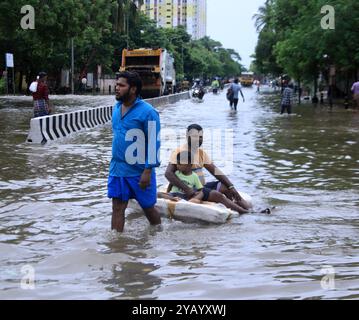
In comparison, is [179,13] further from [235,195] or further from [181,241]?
[181,241]

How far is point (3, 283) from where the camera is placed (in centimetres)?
505

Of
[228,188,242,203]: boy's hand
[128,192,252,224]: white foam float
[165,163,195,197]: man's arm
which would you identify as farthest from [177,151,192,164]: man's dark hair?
[228,188,242,203]: boy's hand

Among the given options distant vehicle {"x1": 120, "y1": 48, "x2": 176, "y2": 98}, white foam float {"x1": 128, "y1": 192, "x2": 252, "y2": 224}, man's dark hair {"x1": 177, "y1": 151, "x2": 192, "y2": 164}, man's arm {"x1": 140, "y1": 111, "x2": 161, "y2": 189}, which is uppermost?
distant vehicle {"x1": 120, "y1": 48, "x2": 176, "y2": 98}

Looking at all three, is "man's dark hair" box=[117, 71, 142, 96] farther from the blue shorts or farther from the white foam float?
the white foam float

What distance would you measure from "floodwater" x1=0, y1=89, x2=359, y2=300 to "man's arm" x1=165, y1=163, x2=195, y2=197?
497 mm

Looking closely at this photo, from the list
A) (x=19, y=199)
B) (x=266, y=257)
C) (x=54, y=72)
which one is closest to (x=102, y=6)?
(x=54, y=72)

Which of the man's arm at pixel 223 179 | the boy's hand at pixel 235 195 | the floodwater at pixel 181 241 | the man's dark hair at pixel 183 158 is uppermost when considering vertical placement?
the man's dark hair at pixel 183 158

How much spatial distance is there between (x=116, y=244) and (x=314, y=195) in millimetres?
3749

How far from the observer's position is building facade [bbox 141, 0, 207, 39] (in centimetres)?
12493

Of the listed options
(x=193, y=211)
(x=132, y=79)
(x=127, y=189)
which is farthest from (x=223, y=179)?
(x=132, y=79)

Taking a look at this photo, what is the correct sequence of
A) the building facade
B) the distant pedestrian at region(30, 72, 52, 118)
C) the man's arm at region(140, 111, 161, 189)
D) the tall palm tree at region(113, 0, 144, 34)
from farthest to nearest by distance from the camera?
the building facade
the tall palm tree at region(113, 0, 144, 34)
the distant pedestrian at region(30, 72, 52, 118)
the man's arm at region(140, 111, 161, 189)

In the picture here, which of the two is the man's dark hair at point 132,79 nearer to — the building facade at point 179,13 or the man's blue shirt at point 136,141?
the man's blue shirt at point 136,141

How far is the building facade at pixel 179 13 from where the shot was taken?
124925 millimetres

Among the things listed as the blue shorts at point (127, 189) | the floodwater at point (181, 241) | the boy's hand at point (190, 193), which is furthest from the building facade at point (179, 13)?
the blue shorts at point (127, 189)
